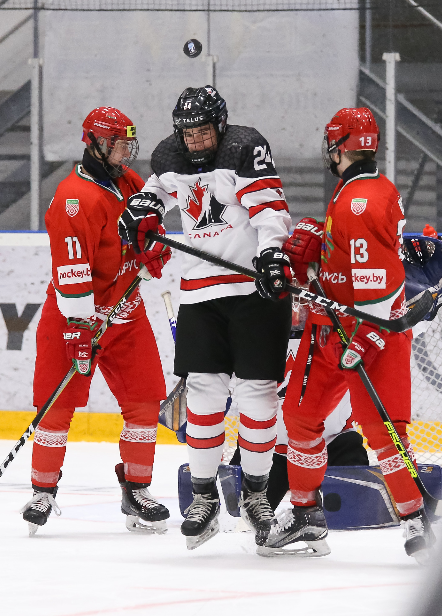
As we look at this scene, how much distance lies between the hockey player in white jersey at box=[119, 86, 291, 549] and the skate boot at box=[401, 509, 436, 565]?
1.23ft

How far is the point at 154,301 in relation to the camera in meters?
4.30

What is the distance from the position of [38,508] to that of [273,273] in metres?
1.07

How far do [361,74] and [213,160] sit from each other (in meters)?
2.89

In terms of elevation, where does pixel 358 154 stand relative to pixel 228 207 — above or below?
above

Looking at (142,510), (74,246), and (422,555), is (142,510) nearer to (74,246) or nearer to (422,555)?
(74,246)

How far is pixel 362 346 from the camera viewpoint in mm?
2119

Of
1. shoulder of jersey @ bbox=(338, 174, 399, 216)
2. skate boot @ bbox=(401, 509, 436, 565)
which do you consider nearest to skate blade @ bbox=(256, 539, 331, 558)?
skate boot @ bbox=(401, 509, 436, 565)

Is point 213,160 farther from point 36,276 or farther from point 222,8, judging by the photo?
point 222,8

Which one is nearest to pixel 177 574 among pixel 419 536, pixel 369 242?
pixel 419 536

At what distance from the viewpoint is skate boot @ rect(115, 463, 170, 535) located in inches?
106

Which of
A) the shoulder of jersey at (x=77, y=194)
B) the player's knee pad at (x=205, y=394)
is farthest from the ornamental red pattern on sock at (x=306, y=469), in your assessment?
the shoulder of jersey at (x=77, y=194)

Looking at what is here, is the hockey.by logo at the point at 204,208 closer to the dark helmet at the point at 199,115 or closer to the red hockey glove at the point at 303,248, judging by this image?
the dark helmet at the point at 199,115

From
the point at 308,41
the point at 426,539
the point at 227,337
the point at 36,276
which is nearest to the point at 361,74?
the point at 308,41

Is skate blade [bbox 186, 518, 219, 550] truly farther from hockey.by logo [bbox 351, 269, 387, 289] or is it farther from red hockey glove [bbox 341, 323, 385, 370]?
hockey.by logo [bbox 351, 269, 387, 289]
